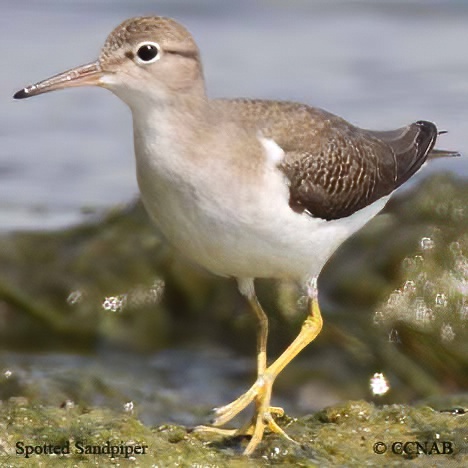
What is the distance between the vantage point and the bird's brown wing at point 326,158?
23.3ft

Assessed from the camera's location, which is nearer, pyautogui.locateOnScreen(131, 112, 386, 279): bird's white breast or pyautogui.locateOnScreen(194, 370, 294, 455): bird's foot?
pyautogui.locateOnScreen(131, 112, 386, 279): bird's white breast

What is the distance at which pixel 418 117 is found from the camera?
1445 cm

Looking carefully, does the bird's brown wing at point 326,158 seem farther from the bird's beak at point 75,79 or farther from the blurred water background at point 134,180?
the blurred water background at point 134,180

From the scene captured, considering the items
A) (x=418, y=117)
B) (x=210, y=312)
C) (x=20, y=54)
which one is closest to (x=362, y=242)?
(x=210, y=312)

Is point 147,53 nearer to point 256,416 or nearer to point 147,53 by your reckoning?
point 147,53

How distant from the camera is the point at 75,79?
271 inches

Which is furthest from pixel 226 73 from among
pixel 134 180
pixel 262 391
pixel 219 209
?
pixel 219 209

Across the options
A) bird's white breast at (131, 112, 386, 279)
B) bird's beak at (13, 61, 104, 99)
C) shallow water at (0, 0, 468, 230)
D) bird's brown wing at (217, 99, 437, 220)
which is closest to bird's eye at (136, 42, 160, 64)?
bird's beak at (13, 61, 104, 99)

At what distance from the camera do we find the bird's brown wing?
7.11 m

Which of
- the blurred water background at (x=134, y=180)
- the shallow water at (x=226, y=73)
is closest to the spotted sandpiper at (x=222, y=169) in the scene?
the blurred water background at (x=134, y=180)

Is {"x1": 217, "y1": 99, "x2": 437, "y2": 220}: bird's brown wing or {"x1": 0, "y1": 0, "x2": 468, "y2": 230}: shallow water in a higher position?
{"x1": 217, "y1": 99, "x2": 437, "y2": 220}: bird's brown wing

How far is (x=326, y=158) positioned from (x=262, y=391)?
1.55 m

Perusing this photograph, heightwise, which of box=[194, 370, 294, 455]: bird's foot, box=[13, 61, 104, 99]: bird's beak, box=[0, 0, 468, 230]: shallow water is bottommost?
box=[194, 370, 294, 455]: bird's foot

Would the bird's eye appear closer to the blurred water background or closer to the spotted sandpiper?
the spotted sandpiper
